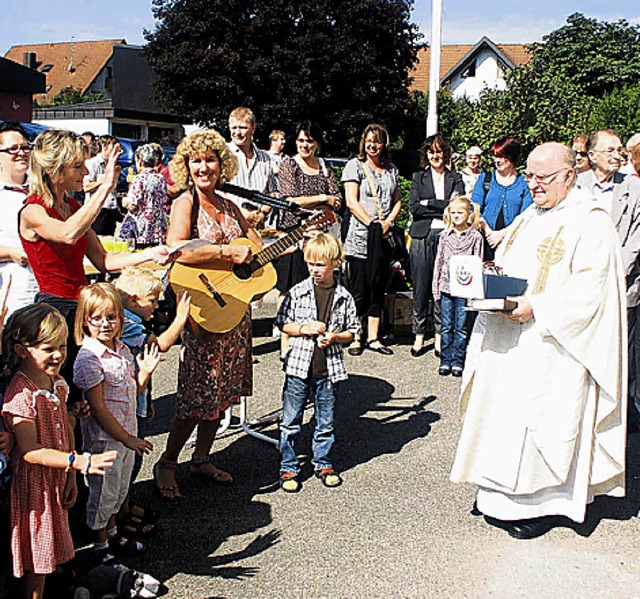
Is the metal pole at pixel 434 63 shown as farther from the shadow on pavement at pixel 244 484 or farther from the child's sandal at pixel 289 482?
the child's sandal at pixel 289 482

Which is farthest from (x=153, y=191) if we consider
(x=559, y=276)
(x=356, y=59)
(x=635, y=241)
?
(x=356, y=59)

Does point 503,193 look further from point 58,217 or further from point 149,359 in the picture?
point 58,217

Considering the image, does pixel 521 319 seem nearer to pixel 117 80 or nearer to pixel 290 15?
pixel 290 15

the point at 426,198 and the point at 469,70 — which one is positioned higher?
the point at 469,70

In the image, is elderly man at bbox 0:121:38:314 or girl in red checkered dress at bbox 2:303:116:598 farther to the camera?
elderly man at bbox 0:121:38:314

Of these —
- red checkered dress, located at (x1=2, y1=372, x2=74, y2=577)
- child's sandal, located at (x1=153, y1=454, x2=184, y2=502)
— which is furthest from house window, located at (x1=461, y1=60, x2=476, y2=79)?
red checkered dress, located at (x1=2, y1=372, x2=74, y2=577)

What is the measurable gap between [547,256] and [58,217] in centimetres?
255

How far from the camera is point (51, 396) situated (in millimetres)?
3479

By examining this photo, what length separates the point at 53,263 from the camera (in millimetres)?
4047

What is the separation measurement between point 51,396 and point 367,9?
33872 mm

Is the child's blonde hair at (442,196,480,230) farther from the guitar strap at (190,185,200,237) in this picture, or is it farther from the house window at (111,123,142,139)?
the house window at (111,123,142,139)

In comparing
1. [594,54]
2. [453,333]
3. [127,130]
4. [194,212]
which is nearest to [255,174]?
[453,333]

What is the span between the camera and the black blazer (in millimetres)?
8469

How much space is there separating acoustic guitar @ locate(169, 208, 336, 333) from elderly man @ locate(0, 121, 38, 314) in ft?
2.64
